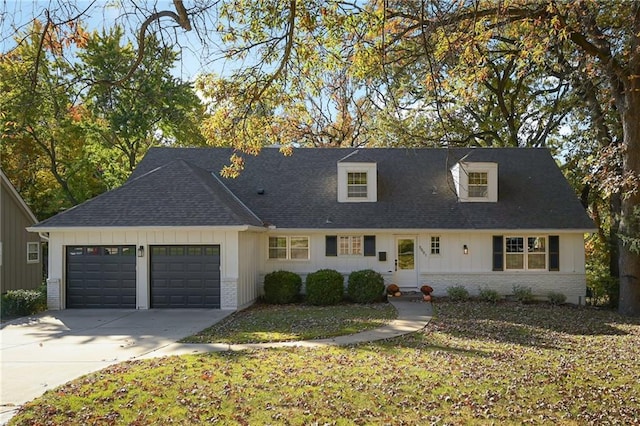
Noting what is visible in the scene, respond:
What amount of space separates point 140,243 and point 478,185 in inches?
480

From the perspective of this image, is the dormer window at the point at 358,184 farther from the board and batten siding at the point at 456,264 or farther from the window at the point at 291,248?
the window at the point at 291,248

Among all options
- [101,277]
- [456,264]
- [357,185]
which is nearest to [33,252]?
[101,277]

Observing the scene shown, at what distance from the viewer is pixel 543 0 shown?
11117mm

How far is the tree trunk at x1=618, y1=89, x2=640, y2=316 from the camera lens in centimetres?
1573

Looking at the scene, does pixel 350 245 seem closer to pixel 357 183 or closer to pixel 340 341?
pixel 357 183

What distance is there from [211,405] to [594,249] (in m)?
26.0

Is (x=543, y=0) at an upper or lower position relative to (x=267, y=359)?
upper

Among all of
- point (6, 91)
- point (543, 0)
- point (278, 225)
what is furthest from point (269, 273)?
point (6, 91)

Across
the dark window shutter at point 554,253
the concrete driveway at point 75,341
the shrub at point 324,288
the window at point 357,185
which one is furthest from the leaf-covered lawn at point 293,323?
the dark window shutter at point 554,253

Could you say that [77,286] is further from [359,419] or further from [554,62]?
[554,62]

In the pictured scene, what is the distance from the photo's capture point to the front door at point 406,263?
62.6ft

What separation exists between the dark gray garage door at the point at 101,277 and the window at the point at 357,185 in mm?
8076

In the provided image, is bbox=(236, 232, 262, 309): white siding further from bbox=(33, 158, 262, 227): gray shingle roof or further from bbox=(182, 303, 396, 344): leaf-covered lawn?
bbox=(33, 158, 262, 227): gray shingle roof

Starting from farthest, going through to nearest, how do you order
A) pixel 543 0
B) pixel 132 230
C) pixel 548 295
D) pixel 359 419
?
1. pixel 548 295
2. pixel 132 230
3. pixel 543 0
4. pixel 359 419
